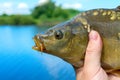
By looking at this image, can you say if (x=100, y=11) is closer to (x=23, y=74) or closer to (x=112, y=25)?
(x=112, y=25)

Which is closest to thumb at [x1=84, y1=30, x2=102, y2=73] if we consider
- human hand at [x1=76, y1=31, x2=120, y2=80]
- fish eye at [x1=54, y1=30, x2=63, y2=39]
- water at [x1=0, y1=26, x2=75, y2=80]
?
human hand at [x1=76, y1=31, x2=120, y2=80]

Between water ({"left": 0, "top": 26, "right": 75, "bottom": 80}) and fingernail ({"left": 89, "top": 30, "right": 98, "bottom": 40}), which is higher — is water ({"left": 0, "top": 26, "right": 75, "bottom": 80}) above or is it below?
below

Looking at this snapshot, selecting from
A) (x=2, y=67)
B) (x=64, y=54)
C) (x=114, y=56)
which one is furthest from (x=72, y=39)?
(x=2, y=67)

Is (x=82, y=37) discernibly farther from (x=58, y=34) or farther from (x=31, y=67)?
(x=31, y=67)

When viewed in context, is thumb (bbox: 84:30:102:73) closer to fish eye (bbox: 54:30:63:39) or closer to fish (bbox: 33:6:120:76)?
fish (bbox: 33:6:120:76)

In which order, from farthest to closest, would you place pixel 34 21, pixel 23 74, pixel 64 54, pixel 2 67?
pixel 34 21
pixel 2 67
pixel 23 74
pixel 64 54

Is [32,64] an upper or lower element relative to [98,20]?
lower

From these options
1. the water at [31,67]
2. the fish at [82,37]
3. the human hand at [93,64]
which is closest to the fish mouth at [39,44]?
the fish at [82,37]
